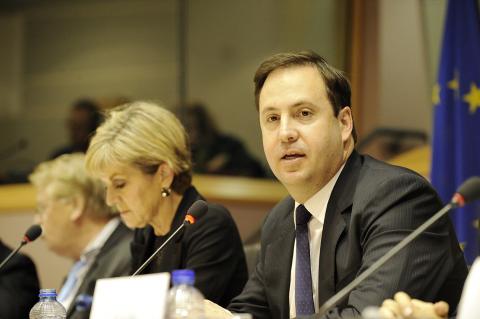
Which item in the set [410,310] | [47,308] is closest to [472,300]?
[410,310]

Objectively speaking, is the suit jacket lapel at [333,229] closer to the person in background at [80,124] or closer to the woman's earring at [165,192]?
the woman's earring at [165,192]

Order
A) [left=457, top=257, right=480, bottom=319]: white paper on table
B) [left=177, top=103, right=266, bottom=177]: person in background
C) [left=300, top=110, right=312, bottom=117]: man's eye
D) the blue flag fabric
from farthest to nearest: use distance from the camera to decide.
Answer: [left=177, top=103, right=266, bottom=177]: person in background → the blue flag fabric → [left=300, top=110, right=312, bottom=117]: man's eye → [left=457, top=257, right=480, bottom=319]: white paper on table

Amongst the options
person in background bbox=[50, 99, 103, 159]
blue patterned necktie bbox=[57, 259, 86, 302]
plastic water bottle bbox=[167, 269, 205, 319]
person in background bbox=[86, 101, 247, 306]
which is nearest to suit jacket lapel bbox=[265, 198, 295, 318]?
person in background bbox=[86, 101, 247, 306]

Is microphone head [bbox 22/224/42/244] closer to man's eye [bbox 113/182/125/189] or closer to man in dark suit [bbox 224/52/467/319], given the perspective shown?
man's eye [bbox 113/182/125/189]

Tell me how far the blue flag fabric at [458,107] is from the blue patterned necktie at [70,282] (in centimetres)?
180

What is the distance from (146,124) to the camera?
3.65 metres

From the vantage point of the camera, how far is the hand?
2092 millimetres

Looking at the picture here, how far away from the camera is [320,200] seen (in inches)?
113

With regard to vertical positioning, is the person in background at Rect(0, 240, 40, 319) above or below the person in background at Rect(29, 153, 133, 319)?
below

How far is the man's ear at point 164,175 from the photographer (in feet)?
11.9

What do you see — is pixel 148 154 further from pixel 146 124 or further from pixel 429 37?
pixel 429 37

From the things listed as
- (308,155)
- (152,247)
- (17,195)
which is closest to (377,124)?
(17,195)

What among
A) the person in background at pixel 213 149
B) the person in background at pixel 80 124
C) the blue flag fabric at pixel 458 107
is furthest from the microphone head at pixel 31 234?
the person in background at pixel 80 124

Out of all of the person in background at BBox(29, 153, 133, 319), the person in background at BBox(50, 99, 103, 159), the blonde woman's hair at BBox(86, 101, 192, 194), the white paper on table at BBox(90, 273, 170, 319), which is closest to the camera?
the white paper on table at BBox(90, 273, 170, 319)
